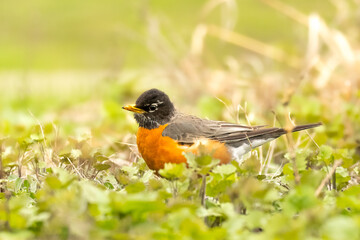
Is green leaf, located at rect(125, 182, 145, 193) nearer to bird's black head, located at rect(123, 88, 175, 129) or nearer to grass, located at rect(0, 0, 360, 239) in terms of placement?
grass, located at rect(0, 0, 360, 239)

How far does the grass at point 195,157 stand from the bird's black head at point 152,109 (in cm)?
26

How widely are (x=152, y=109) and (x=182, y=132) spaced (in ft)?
1.19

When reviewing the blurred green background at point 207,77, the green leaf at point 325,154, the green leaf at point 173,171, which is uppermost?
the blurred green background at point 207,77

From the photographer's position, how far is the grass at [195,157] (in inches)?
115

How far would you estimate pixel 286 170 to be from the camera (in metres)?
3.90

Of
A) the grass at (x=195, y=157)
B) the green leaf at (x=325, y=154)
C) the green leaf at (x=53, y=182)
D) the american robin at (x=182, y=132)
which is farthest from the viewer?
the american robin at (x=182, y=132)

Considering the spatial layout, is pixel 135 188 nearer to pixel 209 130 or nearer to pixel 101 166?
pixel 101 166

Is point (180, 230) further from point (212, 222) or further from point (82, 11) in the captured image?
point (82, 11)

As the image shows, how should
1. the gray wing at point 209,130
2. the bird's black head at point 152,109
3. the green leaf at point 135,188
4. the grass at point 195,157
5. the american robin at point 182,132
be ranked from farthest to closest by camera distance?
the bird's black head at point 152,109 → the gray wing at point 209,130 → the american robin at point 182,132 → the green leaf at point 135,188 → the grass at point 195,157

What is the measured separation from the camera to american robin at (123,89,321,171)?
4645 mm

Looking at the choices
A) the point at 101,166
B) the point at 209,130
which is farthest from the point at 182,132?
the point at 101,166

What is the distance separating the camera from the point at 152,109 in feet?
16.5

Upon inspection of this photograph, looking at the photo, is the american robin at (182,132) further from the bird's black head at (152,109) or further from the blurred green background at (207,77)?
the blurred green background at (207,77)

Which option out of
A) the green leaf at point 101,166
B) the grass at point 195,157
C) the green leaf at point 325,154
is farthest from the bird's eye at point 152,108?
the green leaf at point 325,154
